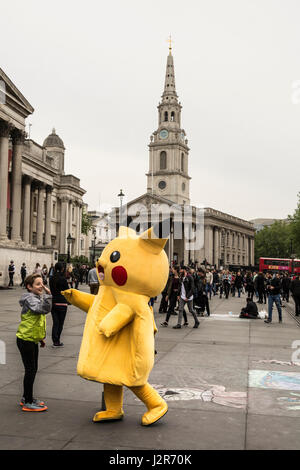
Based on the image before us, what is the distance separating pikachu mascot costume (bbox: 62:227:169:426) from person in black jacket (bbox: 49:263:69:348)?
5.03m

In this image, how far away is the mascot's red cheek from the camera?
5094 mm

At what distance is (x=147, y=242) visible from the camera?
17.0 ft

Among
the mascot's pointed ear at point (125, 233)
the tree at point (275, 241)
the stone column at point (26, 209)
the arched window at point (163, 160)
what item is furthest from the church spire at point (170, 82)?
the mascot's pointed ear at point (125, 233)

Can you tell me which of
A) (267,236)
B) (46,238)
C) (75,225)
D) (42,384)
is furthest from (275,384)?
(267,236)

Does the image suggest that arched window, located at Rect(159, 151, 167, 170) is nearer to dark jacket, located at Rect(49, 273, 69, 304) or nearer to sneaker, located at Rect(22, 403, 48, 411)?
dark jacket, located at Rect(49, 273, 69, 304)

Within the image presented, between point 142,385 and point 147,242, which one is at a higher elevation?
point 147,242

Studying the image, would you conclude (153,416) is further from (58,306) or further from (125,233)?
(58,306)

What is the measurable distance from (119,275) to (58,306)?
5.48 metres

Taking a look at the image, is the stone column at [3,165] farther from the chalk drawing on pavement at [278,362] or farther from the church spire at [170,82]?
the church spire at [170,82]

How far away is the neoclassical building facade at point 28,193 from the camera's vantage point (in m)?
33.5

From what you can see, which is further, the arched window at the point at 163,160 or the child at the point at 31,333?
the arched window at the point at 163,160

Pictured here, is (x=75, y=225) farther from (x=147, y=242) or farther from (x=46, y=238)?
(x=147, y=242)

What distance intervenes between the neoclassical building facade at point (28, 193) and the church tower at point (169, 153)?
37.2m

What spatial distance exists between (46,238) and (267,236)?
84.6 m
